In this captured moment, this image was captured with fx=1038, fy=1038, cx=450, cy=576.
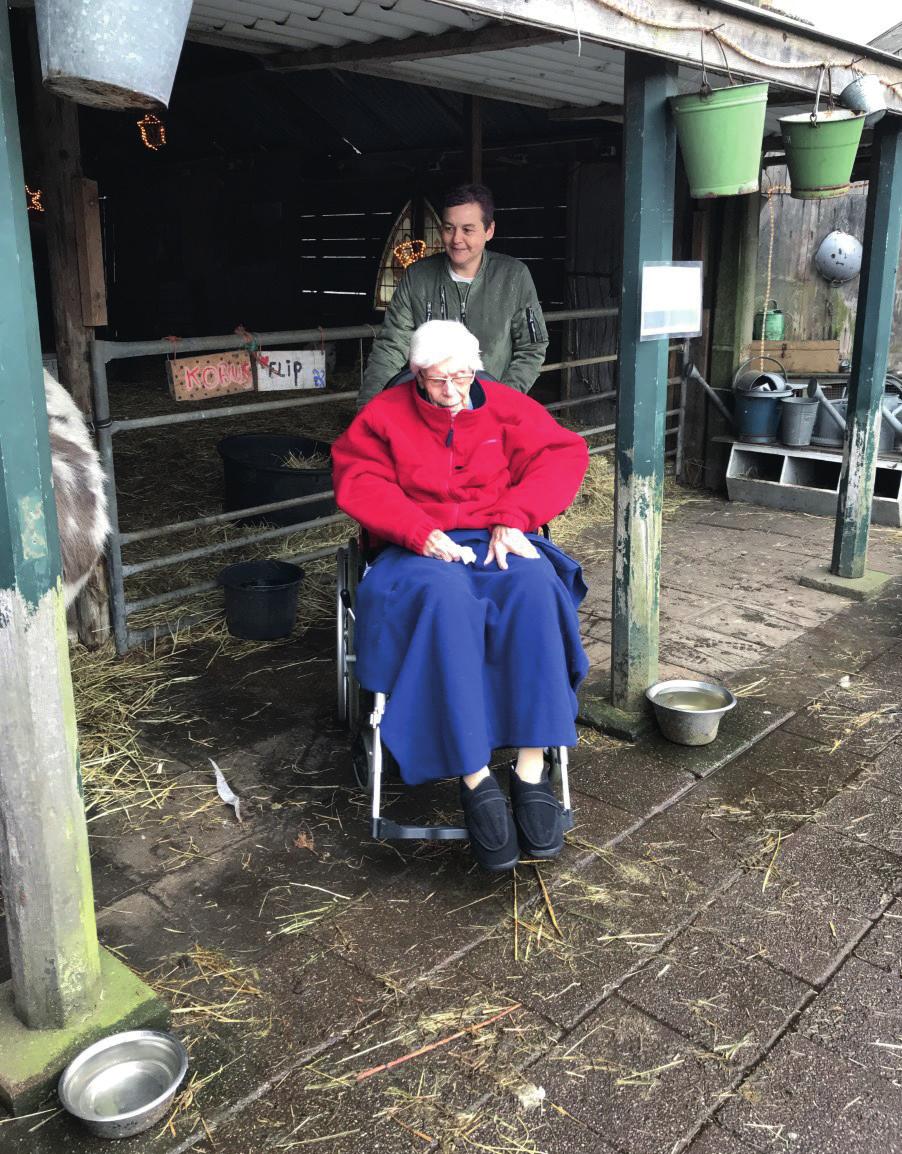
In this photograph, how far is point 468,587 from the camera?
8.95ft

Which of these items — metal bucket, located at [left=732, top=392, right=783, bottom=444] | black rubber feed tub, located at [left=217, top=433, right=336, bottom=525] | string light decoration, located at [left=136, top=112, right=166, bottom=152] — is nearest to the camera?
black rubber feed tub, located at [left=217, top=433, right=336, bottom=525]

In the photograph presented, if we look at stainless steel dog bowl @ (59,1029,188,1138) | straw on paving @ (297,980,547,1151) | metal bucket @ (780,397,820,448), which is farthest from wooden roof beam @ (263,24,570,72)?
metal bucket @ (780,397,820,448)

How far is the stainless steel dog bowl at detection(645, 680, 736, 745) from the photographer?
133 inches

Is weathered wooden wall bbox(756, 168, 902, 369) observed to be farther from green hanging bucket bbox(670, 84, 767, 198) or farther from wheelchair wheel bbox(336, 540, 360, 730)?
wheelchair wheel bbox(336, 540, 360, 730)

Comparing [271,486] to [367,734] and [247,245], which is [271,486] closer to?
[367,734]

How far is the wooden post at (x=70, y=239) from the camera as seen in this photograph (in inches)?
143

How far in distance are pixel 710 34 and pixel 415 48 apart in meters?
1.19

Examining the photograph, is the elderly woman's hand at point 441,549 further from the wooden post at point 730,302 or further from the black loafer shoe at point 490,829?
the wooden post at point 730,302

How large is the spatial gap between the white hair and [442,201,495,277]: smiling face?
2.10ft

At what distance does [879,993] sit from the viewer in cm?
230

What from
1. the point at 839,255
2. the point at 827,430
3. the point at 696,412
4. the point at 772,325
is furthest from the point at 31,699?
the point at 839,255

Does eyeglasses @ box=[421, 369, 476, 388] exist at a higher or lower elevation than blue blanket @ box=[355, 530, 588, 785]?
higher

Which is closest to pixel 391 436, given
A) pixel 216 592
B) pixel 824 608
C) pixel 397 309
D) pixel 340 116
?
pixel 397 309


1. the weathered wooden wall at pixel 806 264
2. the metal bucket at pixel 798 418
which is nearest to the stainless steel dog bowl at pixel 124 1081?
the metal bucket at pixel 798 418
